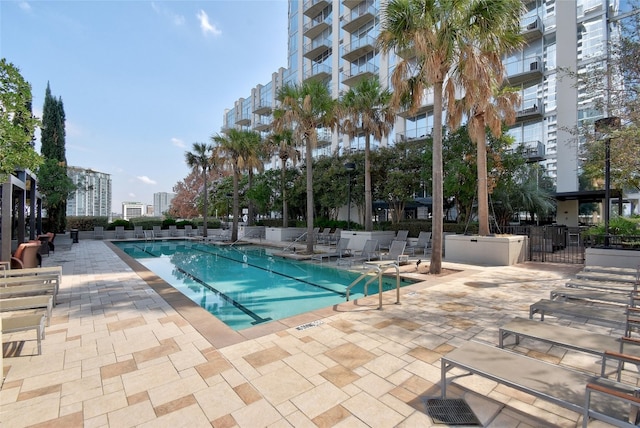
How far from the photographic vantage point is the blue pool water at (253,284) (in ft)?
23.7

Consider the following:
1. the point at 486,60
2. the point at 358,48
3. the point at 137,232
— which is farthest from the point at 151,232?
Answer: the point at 486,60

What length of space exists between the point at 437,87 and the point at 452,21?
1718 mm

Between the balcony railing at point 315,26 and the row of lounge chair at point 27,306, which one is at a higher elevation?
the balcony railing at point 315,26

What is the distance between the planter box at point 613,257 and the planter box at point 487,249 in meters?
2.01

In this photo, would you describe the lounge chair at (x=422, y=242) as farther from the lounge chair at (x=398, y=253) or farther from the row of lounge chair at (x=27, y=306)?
the row of lounge chair at (x=27, y=306)

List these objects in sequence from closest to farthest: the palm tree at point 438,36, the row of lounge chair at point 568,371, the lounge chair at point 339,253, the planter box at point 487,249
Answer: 1. the row of lounge chair at point 568,371
2. the palm tree at point 438,36
3. the planter box at point 487,249
4. the lounge chair at point 339,253

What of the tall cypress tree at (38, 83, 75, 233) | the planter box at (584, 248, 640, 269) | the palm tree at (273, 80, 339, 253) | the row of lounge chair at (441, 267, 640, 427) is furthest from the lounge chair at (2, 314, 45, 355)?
the tall cypress tree at (38, 83, 75, 233)

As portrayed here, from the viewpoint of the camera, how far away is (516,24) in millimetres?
9000

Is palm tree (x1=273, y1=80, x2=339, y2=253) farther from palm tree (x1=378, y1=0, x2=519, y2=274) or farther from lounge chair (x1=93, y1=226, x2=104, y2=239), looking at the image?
lounge chair (x1=93, y1=226, x2=104, y2=239)

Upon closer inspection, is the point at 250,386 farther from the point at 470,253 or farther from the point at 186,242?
the point at 186,242

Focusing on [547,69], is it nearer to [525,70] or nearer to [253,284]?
[525,70]

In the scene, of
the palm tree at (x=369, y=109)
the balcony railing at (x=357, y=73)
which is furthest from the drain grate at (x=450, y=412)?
the balcony railing at (x=357, y=73)

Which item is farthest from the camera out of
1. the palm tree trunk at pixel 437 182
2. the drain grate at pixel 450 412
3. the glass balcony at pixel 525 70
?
the glass balcony at pixel 525 70

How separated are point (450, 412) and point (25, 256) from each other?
10.4 m
